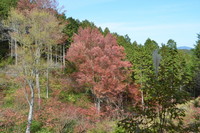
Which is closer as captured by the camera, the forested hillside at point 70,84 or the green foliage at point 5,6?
the forested hillside at point 70,84

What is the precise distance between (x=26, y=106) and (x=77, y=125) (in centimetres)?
603

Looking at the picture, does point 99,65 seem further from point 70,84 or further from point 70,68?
point 70,68

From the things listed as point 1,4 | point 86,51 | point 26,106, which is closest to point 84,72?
point 86,51

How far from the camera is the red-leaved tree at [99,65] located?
60.8 feet

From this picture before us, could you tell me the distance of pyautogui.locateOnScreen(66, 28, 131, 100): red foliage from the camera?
18531 millimetres

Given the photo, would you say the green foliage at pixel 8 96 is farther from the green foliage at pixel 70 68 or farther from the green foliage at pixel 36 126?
the green foliage at pixel 70 68

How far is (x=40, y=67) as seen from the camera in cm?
1267

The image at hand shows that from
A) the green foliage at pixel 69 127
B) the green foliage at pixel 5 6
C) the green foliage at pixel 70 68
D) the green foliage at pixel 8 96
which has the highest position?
the green foliage at pixel 5 6

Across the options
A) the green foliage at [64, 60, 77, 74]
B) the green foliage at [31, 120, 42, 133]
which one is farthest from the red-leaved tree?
the green foliage at [31, 120, 42, 133]

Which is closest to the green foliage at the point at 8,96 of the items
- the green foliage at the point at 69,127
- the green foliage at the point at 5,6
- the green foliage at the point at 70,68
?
the green foliage at the point at 69,127

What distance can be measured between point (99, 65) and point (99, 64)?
0.12 metres

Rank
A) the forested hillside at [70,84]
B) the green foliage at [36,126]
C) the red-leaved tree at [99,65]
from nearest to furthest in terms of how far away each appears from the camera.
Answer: the forested hillside at [70,84] → the green foliage at [36,126] → the red-leaved tree at [99,65]

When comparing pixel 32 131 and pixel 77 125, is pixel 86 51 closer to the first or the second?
pixel 77 125

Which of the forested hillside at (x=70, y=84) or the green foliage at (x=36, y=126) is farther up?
the forested hillside at (x=70, y=84)
